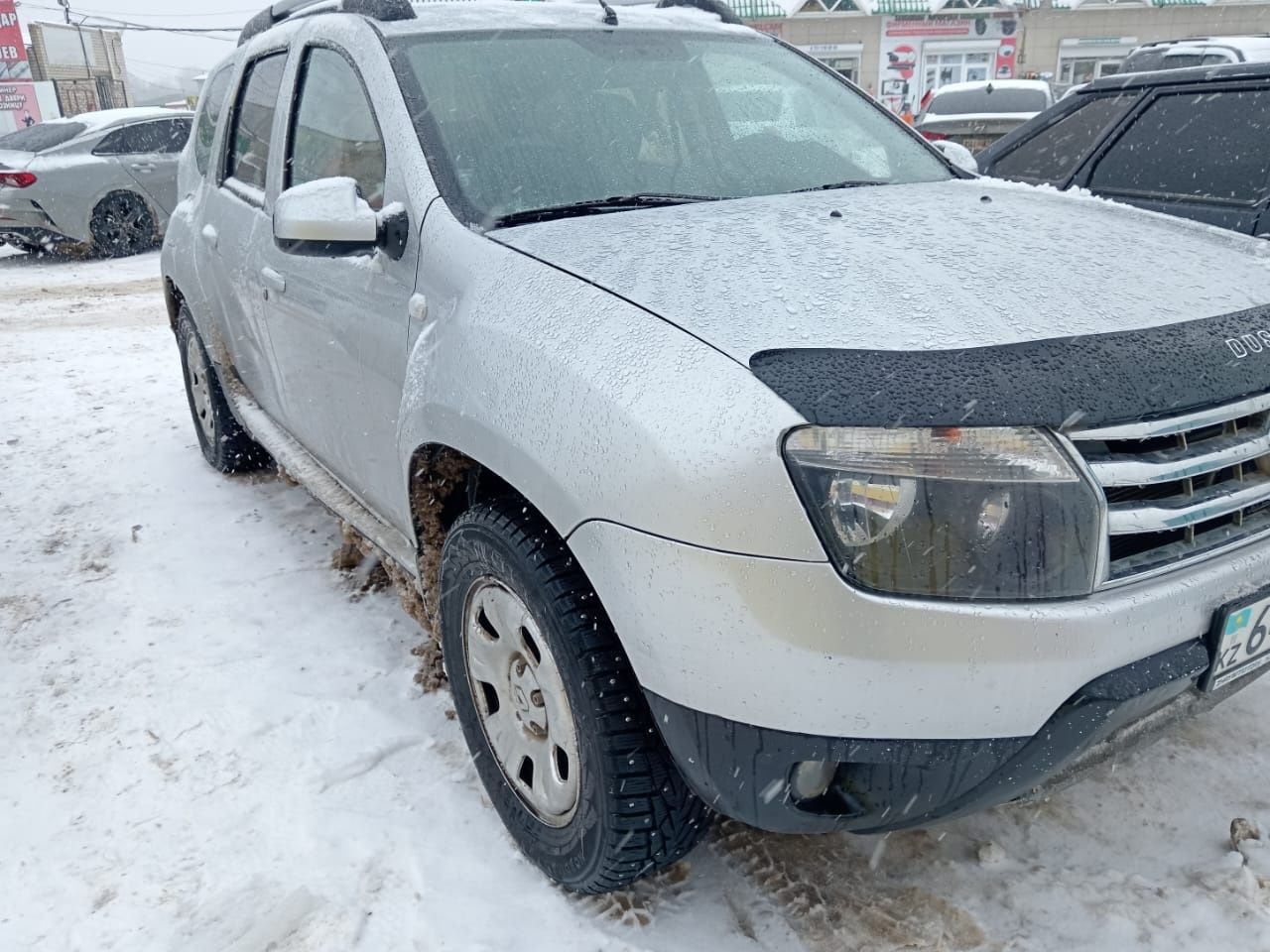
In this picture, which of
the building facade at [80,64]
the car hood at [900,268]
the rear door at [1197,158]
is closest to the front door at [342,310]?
the car hood at [900,268]

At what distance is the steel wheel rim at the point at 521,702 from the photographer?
6.03 ft

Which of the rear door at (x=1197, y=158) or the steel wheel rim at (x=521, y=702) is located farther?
the rear door at (x=1197, y=158)

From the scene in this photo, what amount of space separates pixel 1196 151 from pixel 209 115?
4176 mm

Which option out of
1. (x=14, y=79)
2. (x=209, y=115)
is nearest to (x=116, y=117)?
(x=209, y=115)

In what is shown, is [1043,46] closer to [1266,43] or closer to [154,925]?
[1266,43]

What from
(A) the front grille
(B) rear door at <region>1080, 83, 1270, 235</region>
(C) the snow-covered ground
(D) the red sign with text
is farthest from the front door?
(D) the red sign with text

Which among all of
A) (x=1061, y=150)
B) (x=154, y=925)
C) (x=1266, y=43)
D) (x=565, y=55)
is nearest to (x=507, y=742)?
(x=154, y=925)

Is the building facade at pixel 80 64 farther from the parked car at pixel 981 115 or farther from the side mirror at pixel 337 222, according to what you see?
the side mirror at pixel 337 222

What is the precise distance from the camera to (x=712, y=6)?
3400mm

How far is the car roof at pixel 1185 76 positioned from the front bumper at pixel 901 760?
354 centimetres

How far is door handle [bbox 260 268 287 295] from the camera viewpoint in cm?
289

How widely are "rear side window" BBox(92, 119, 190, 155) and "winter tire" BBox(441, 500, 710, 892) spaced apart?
34.1 feet

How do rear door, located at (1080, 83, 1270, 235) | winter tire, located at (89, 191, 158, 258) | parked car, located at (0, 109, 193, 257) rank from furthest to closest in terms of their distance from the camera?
winter tire, located at (89, 191, 158, 258), parked car, located at (0, 109, 193, 257), rear door, located at (1080, 83, 1270, 235)

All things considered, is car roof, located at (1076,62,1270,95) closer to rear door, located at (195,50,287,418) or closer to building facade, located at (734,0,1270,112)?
rear door, located at (195,50,287,418)
